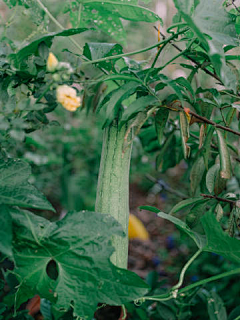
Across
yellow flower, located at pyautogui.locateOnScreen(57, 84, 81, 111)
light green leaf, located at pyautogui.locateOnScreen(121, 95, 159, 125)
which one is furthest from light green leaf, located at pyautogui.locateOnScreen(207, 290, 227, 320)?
yellow flower, located at pyautogui.locateOnScreen(57, 84, 81, 111)

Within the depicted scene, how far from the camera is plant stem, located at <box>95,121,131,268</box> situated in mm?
727

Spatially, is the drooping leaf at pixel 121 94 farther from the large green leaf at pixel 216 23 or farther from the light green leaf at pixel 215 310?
the light green leaf at pixel 215 310

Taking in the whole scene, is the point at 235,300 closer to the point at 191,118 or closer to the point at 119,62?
the point at 191,118

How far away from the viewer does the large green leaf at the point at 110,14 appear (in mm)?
741

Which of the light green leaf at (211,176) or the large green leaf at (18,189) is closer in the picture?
the large green leaf at (18,189)

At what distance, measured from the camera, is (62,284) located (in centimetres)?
60

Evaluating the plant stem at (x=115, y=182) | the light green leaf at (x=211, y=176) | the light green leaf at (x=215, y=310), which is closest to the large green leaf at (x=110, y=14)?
the plant stem at (x=115, y=182)

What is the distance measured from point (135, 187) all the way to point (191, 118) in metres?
2.93

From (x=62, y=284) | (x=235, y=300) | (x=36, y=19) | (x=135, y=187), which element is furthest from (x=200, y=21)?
(x=135, y=187)

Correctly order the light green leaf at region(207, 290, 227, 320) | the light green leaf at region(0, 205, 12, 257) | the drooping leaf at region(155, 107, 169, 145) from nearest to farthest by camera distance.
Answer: the light green leaf at region(0, 205, 12, 257) < the drooping leaf at region(155, 107, 169, 145) < the light green leaf at region(207, 290, 227, 320)

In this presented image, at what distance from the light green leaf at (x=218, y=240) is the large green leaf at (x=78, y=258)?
16cm

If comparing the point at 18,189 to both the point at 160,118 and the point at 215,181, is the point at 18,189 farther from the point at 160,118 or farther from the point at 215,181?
the point at 215,181

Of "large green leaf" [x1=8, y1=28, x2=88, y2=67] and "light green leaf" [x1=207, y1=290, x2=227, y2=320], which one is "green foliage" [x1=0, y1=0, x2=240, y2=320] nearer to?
"large green leaf" [x1=8, y1=28, x2=88, y2=67]

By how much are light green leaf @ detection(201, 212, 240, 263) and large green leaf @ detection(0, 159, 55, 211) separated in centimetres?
29
